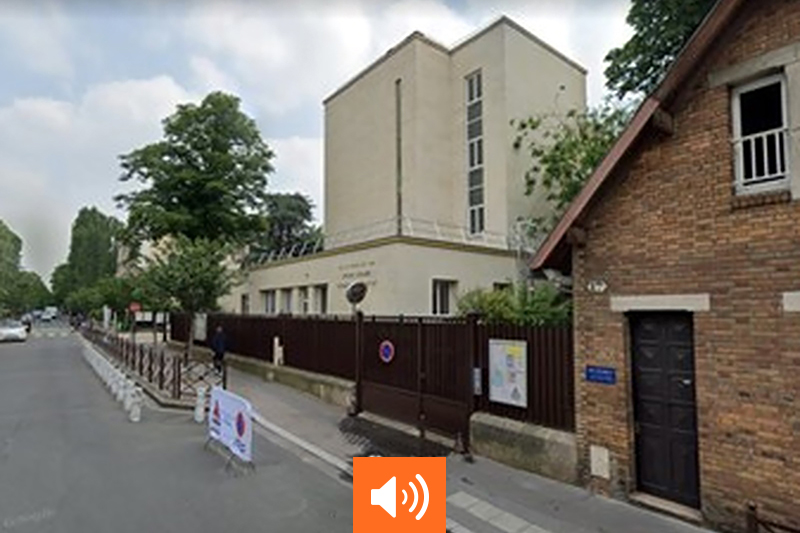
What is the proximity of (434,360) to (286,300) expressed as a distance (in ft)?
48.2

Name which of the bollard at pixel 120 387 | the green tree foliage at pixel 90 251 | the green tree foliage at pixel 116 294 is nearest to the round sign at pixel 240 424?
the bollard at pixel 120 387

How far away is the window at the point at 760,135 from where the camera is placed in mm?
5891

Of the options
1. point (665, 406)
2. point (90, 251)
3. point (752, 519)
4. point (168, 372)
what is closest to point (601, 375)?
point (665, 406)

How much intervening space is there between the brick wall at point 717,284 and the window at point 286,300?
57.9ft

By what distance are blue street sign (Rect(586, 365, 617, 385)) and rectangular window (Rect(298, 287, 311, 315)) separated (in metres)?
16.0

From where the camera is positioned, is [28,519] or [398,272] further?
[398,272]

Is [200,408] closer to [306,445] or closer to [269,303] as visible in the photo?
[306,445]

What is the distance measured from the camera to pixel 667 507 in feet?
21.3

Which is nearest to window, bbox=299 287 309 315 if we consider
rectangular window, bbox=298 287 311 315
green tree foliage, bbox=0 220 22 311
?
rectangular window, bbox=298 287 311 315

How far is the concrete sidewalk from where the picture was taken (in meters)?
6.20

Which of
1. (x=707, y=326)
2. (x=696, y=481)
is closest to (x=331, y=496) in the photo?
(x=696, y=481)

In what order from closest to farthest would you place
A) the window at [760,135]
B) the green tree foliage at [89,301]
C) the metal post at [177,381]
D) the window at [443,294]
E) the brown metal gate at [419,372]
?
the window at [760,135] < the brown metal gate at [419,372] < the metal post at [177,381] < the window at [443,294] < the green tree foliage at [89,301]

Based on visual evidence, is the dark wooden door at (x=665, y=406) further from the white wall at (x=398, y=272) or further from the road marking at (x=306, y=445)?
the white wall at (x=398, y=272)

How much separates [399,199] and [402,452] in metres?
18.1
